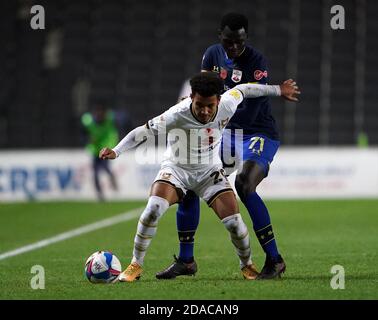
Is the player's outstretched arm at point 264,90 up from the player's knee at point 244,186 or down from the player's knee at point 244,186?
up

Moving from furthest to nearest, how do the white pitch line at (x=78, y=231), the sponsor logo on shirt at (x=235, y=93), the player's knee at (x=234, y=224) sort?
the white pitch line at (x=78, y=231) → the sponsor logo on shirt at (x=235, y=93) → the player's knee at (x=234, y=224)

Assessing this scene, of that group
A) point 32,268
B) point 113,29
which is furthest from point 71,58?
point 32,268

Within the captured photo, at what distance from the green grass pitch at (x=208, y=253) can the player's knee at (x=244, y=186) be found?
0.64 m

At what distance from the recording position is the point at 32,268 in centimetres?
834

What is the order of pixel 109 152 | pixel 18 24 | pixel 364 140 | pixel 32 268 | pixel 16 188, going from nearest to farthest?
pixel 109 152, pixel 32 268, pixel 16 188, pixel 364 140, pixel 18 24

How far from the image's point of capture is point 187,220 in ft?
25.1

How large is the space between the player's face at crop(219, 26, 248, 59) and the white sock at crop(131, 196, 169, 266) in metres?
1.33

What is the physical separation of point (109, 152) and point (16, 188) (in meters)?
12.2

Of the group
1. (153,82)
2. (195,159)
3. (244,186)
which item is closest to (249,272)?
(244,186)

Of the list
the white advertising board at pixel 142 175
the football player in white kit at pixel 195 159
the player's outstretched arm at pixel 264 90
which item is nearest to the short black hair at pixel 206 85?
the football player in white kit at pixel 195 159

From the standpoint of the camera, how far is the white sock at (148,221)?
705 cm

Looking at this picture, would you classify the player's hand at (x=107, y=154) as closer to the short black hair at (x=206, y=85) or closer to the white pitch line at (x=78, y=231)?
the short black hair at (x=206, y=85)

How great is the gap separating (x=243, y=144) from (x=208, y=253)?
2028mm

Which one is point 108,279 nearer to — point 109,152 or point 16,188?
point 109,152
